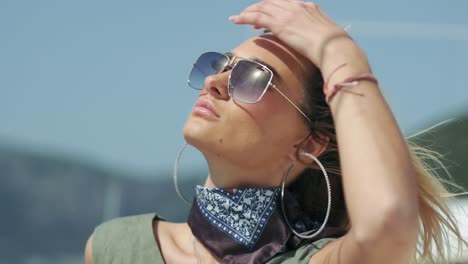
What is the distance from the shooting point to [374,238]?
82.4 inches

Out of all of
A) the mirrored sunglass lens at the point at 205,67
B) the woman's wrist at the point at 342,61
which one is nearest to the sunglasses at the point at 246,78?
the mirrored sunglass lens at the point at 205,67

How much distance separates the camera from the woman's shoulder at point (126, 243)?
2.62m

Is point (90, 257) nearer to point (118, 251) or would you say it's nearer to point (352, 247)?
point (118, 251)

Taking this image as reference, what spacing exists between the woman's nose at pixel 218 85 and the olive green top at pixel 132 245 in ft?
1.42

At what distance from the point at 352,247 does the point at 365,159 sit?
218mm

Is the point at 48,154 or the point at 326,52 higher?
the point at 326,52

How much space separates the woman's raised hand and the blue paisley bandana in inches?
17.3

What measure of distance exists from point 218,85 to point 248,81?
0.10 m

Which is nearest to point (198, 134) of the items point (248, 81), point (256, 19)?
point (248, 81)

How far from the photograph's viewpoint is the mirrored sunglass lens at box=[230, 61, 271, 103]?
2.53 metres

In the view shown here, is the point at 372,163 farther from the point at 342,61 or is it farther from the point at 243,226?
the point at 243,226

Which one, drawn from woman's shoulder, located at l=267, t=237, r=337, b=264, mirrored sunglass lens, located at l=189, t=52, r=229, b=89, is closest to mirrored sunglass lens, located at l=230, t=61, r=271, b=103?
mirrored sunglass lens, located at l=189, t=52, r=229, b=89

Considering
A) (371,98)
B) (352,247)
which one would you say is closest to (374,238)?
(352,247)

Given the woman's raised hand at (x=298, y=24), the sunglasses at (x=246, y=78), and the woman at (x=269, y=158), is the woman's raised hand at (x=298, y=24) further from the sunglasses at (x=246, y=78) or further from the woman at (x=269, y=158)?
the sunglasses at (x=246, y=78)
